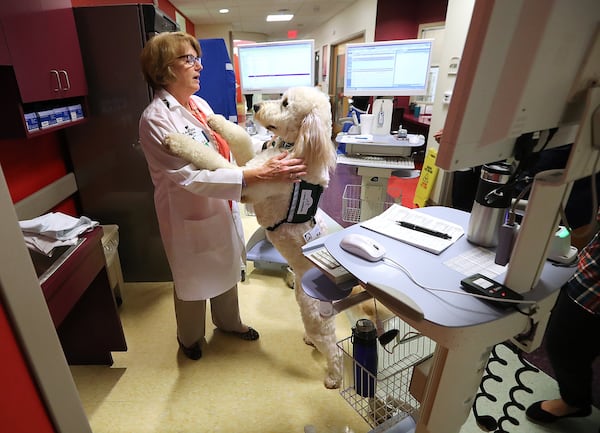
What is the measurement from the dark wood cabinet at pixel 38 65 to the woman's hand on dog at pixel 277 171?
107 centimetres

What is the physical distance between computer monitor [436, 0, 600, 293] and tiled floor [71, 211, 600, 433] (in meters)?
1.24

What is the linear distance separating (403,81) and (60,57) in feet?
7.33

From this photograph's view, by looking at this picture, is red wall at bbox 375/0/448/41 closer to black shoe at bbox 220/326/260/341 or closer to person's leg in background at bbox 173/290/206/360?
black shoe at bbox 220/326/260/341

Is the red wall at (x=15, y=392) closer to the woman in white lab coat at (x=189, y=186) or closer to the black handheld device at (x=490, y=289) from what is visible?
the woman in white lab coat at (x=189, y=186)

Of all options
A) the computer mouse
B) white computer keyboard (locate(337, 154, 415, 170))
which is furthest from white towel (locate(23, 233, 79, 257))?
white computer keyboard (locate(337, 154, 415, 170))

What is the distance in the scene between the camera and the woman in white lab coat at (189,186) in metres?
1.26

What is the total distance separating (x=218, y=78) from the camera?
279 centimetres

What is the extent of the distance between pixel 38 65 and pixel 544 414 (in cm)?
274

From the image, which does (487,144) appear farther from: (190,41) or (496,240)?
(190,41)

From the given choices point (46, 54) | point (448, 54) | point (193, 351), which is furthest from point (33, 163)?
point (448, 54)

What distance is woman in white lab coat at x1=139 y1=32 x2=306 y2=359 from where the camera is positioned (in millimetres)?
1263

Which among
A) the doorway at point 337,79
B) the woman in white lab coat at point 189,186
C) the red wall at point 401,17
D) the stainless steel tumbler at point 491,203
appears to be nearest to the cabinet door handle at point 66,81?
the woman in white lab coat at point 189,186

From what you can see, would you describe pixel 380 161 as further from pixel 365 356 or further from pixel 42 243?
pixel 42 243

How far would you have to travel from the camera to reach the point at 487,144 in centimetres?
57
